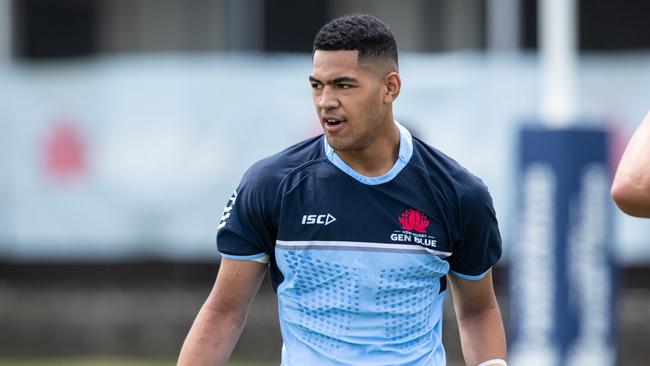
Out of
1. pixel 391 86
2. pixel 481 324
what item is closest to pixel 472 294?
pixel 481 324

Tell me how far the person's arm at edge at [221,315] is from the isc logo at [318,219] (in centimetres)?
24

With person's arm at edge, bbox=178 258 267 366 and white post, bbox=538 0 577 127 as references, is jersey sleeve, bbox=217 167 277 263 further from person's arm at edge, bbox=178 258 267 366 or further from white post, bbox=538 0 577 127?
white post, bbox=538 0 577 127

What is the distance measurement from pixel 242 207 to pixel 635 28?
1151 cm

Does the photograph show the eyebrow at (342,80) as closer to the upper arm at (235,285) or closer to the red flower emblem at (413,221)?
the red flower emblem at (413,221)

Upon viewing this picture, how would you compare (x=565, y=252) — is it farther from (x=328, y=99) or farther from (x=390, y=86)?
(x=328, y=99)

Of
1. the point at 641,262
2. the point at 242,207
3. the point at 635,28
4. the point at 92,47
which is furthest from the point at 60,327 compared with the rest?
the point at 242,207

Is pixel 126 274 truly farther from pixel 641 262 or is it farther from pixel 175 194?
pixel 641 262

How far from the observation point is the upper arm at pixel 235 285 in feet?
15.8

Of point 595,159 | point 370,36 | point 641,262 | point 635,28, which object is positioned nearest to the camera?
point 370,36

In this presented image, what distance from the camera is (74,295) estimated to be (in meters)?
14.7

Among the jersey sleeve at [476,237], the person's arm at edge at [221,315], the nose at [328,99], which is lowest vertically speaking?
the person's arm at edge at [221,315]

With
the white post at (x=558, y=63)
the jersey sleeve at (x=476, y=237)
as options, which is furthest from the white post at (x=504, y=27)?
the jersey sleeve at (x=476, y=237)

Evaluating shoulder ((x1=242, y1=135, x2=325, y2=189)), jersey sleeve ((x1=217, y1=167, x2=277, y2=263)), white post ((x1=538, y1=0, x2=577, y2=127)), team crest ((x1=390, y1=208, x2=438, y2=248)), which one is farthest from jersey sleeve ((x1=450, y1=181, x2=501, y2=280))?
white post ((x1=538, y1=0, x2=577, y2=127))

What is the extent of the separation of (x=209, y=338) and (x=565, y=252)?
5.46m
